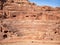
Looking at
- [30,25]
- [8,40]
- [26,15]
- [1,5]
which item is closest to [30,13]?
[26,15]

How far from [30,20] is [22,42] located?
30.1 ft

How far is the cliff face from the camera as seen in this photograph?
76.9ft

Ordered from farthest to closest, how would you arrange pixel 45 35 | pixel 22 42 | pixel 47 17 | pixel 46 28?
1. pixel 47 17
2. pixel 46 28
3. pixel 45 35
4. pixel 22 42

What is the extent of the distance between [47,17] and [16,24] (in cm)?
578

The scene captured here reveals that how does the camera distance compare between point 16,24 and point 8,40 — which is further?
point 16,24

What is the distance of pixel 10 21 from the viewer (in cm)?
2912

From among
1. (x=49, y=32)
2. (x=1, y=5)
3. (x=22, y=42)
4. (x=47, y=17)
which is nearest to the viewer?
(x=22, y=42)

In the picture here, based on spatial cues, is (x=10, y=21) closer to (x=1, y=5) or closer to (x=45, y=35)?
(x=45, y=35)

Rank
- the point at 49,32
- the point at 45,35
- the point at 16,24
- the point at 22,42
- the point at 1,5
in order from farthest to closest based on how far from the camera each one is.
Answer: the point at 1,5, the point at 16,24, the point at 49,32, the point at 45,35, the point at 22,42

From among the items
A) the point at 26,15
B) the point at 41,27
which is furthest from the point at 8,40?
the point at 26,15

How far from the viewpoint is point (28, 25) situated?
27516 mm

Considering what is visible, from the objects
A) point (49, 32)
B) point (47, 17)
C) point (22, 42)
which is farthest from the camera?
point (47, 17)

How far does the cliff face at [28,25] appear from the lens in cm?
2345

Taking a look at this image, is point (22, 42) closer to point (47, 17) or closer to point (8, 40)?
point (8, 40)
